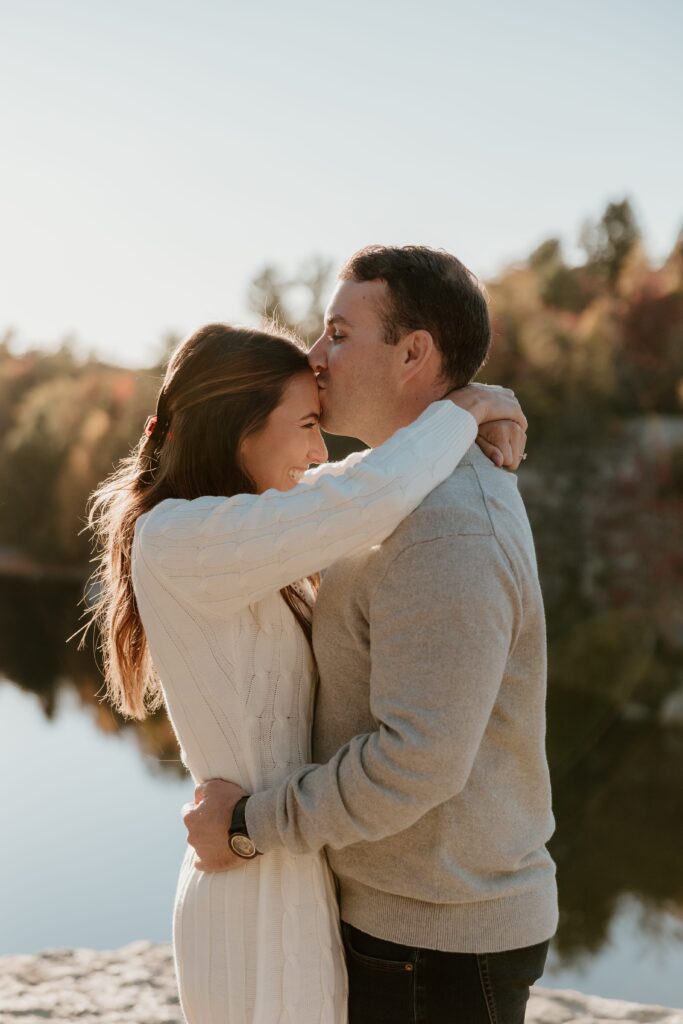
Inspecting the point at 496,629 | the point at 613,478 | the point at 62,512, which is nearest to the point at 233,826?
the point at 496,629

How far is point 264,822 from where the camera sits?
1.45 m

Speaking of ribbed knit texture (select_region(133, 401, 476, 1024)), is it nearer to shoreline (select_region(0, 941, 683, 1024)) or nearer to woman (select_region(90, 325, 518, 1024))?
woman (select_region(90, 325, 518, 1024))

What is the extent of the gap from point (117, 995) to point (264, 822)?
7.63 ft

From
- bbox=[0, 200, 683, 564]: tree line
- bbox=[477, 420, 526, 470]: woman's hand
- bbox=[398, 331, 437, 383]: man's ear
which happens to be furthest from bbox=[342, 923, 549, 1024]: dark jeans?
bbox=[0, 200, 683, 564]: tree line

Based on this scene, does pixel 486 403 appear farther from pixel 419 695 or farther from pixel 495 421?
pixel 419 695

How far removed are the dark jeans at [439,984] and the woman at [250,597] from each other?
2.5 inches

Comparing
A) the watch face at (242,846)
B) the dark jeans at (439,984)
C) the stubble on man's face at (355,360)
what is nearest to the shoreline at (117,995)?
the dark jeans at (439,984)

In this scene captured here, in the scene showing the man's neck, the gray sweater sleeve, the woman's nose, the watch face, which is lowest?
the watch face

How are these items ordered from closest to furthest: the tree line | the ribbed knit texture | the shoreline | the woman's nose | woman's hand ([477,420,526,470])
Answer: the ribbed knit texture < woman's hand ([477,420,526,470]) < the woman's nose < the shoreline < the tree line

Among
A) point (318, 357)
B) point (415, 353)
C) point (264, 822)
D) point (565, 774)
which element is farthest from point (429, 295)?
point (565, 774)

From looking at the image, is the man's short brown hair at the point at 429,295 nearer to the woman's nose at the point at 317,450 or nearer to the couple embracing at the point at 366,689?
the couple embracing at the point at 366,689

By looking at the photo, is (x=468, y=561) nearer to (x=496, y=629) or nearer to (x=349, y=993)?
(x=496, y=629)

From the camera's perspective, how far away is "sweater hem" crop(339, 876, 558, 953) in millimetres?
1457

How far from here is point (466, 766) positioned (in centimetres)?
136
